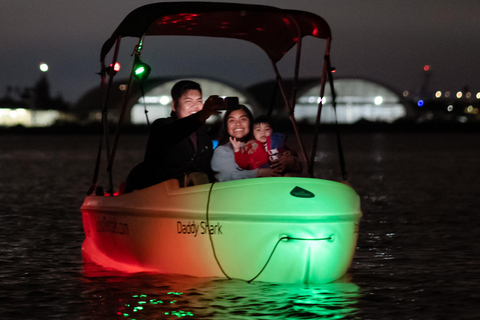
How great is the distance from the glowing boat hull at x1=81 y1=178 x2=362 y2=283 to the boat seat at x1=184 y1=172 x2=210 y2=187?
0.47 feet

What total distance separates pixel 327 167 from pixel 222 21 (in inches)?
859

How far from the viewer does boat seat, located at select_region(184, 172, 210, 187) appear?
28.8ft

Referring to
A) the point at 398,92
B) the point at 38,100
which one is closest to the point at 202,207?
the point at 398,92

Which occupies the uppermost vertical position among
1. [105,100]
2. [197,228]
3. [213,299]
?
[105,100]

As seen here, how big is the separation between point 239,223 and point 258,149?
1501mm

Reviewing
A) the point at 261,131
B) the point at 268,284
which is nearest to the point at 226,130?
the point at 261,131

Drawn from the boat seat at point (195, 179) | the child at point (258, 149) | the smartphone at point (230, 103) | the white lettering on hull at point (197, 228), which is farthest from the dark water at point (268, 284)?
the smartphone at point (230, 103)

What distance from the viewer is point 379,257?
11.4 m

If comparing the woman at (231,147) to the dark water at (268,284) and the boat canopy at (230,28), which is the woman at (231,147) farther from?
the dark water at (268,284)

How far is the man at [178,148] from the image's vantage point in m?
9.30

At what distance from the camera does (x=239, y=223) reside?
8.17 metres

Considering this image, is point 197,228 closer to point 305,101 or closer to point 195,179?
point 195,179

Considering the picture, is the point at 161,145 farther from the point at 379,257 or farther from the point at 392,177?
the point at 392,177

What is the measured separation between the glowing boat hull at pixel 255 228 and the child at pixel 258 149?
0.99 metres
